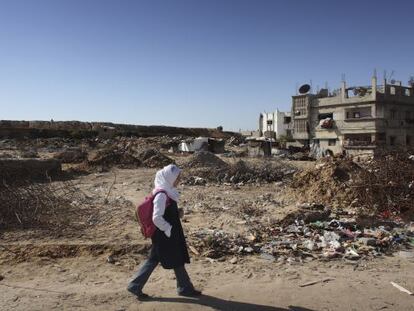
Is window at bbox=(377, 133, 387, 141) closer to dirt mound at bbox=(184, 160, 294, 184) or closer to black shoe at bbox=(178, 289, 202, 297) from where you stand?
dirt mound at bbox=(184, 160, 294, 184)

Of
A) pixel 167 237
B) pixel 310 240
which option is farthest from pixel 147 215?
pixel 310 240

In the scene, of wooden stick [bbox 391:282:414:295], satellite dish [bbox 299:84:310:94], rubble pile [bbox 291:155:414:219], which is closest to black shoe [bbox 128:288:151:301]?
wooden stick [bbox 391:282:414:295]

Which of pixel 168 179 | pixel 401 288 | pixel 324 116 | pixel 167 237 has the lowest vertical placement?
pixel 401 288

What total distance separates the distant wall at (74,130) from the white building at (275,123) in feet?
21.8

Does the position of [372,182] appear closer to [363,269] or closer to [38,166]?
[363,269]

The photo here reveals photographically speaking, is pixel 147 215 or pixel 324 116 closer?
pixel 147 215

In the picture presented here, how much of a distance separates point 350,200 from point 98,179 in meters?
Result: 9.14

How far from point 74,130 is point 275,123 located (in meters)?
26.5

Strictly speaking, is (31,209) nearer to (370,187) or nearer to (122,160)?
(370,187)

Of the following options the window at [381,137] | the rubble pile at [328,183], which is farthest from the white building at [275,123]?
the rubble pile at [328,183]

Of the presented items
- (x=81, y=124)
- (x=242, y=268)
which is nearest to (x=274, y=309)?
(x=242, y=268)

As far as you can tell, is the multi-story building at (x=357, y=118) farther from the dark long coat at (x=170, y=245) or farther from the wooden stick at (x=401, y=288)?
the dark long coat at (x=170, y=245)

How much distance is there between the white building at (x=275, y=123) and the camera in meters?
55.1

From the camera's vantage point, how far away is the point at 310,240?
6363mm
